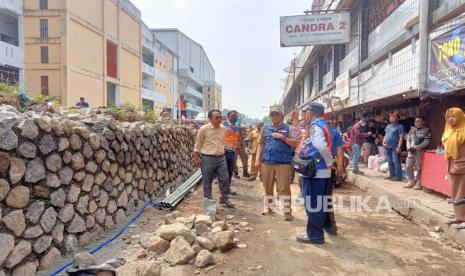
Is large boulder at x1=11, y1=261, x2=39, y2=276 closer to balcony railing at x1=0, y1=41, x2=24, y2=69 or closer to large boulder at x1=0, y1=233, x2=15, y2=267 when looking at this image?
large boulder at x1=0, y1=233, x2=15, y2=267

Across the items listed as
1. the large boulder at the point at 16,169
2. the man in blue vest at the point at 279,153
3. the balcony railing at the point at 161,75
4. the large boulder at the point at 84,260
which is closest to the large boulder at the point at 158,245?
the large boulder at the point at 84,260

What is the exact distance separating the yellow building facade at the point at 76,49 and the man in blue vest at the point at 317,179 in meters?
25.7

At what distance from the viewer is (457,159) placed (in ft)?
15.5

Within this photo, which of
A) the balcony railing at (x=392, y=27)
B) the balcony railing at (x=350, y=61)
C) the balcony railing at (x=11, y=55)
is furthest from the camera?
the balcony railing at (x=11, y=55)

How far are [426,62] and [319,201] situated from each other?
16.3ft

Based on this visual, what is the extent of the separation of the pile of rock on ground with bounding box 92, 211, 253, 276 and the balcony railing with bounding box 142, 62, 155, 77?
44.0 meters

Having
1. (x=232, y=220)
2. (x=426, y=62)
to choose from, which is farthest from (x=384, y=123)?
(x=232, y=220)

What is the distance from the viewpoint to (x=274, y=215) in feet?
19.4

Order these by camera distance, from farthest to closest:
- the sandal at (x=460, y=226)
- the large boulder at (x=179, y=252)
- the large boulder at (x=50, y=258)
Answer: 1. the sandal at (x=460, y=226)
2. the large boulder at (x=179, y=252)
3. the large boulder at (x=50, y=258)

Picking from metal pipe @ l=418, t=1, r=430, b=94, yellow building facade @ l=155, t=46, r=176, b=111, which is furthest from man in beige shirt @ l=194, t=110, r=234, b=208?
yellow building facade @ l=155, t=46, r=176, b=111

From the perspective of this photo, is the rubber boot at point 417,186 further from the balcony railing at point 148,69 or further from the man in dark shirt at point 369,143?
the balcony railing at point 148,69

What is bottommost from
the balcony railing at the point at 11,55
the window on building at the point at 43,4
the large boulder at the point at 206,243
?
the large boulder at the point at 206,243

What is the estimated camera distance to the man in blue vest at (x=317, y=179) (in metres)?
4.38

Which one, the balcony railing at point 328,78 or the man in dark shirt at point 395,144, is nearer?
the man in dark shirt at point 395,144
